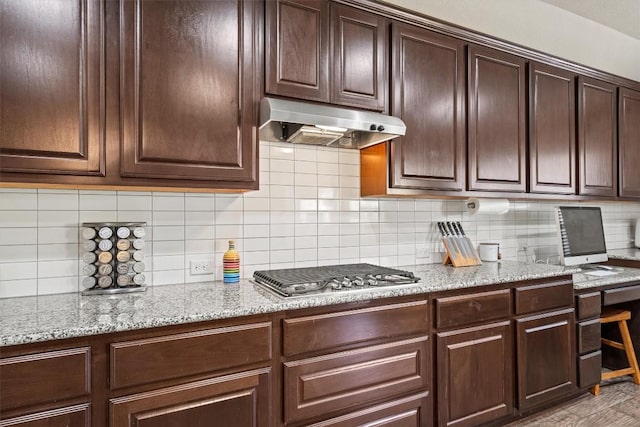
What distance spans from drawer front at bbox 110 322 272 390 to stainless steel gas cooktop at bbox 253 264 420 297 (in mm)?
230

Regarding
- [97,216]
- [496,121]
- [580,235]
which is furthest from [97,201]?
[580,235]

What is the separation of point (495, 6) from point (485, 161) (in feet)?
4.29

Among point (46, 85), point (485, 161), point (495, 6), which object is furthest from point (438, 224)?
point (46, 85)

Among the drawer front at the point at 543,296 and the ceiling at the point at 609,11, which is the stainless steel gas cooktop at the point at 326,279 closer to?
the drawer front at the point at 543,296

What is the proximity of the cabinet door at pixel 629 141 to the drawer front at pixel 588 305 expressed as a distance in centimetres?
115

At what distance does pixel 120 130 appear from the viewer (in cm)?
152

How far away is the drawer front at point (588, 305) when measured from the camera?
2484mm

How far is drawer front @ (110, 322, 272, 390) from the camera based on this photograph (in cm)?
129

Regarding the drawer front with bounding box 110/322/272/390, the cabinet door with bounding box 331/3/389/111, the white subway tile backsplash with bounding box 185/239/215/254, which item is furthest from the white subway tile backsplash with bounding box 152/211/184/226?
the cabinet door with bounding box 331/3/389/111

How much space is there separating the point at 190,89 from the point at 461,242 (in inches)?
77.5

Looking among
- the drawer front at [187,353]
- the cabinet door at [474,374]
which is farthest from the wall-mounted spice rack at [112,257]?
the cabinet door at [474,374]

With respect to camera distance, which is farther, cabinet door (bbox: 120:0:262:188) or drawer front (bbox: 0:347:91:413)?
cabinet door (bbox: 120:0:262:188)

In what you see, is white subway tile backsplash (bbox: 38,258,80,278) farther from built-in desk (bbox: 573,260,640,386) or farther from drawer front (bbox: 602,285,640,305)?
drawer front (bbox: 602,285,640,305)

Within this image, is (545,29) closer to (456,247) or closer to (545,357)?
(456,247)
